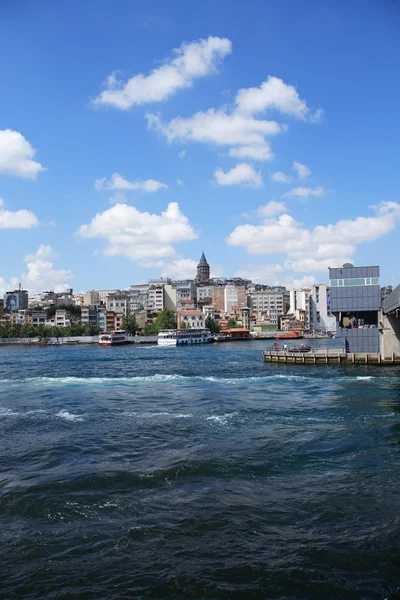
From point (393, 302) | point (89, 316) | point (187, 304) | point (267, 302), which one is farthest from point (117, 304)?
point (393, 302)

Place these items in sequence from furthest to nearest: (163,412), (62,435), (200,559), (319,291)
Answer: (319,291) → (163,412) → (62,435) → (200,559)

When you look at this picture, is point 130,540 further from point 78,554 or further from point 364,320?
point 364,320

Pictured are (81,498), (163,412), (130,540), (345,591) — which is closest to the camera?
(345,591)

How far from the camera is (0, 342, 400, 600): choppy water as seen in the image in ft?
32.3

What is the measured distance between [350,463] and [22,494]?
1049 cm

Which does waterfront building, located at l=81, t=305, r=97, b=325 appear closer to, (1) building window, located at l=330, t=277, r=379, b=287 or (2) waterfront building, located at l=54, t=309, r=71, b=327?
(2) waterfront building, located at l=54, t=309, r=71, b=327

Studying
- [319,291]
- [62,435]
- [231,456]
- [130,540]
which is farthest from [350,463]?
[319,291]

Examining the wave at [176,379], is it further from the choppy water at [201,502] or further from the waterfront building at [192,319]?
the waterfront building at [192,319]

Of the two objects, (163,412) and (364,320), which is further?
(364,320)

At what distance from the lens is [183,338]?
11531 cm

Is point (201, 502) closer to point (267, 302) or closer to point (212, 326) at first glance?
point (212, 326)

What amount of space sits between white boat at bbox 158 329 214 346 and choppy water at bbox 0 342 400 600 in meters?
84.7

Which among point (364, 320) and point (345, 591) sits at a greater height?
point (364, 320)

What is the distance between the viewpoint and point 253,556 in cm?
1058
